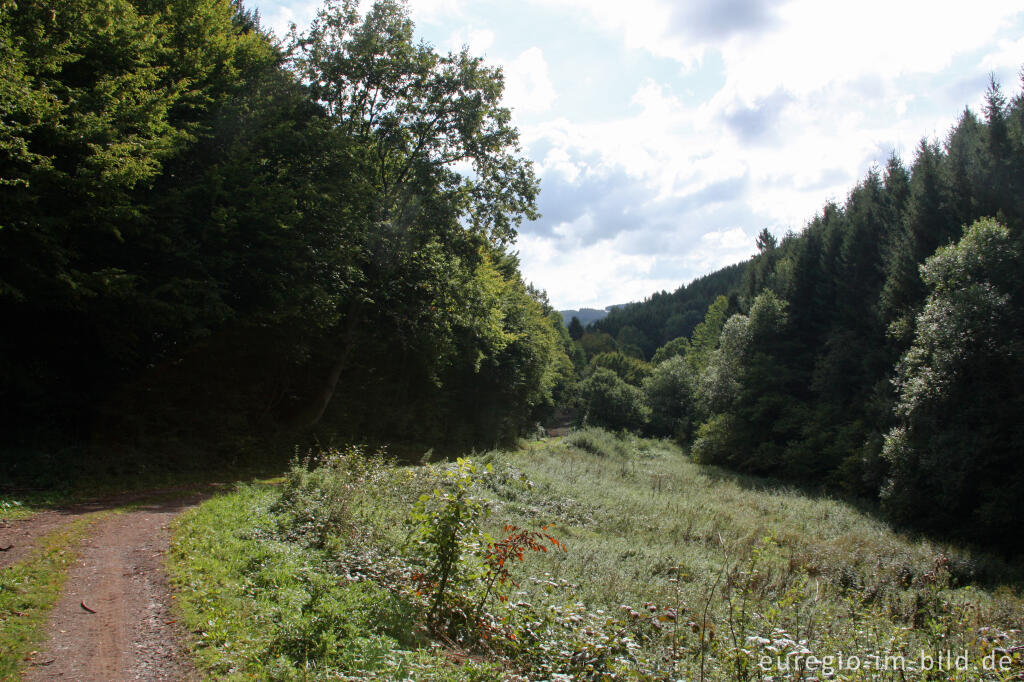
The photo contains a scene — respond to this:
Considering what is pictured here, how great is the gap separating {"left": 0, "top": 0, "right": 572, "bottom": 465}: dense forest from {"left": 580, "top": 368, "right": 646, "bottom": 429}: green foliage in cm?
3090

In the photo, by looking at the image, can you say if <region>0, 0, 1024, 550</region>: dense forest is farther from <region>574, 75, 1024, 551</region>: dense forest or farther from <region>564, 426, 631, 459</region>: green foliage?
<region>564, 426, 631, 459</region>: green foliage

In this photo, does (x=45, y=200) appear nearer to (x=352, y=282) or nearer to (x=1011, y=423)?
(x=352, y=282)

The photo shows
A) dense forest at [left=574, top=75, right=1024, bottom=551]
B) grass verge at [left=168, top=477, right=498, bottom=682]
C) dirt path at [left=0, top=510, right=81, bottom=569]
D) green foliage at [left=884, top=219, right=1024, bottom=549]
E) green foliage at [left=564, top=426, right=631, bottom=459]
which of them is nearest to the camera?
grass verge at [left=168, top=477, right=498, bottom=682]

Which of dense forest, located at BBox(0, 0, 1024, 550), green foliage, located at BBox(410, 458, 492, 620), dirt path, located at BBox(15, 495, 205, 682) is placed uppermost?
dense forest, located at BBox(0, 0, 1024, 550)

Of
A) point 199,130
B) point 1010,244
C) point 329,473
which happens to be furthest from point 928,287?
point 199,130

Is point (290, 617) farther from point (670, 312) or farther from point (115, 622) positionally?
point (670, 312)

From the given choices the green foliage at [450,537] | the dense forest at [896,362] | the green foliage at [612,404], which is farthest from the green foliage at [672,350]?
the green foliage at [450,537]

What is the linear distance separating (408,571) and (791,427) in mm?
34771

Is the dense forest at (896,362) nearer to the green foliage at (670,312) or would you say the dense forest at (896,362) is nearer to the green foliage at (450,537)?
the green foliage at (450,537)

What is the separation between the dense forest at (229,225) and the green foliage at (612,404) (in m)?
30.9

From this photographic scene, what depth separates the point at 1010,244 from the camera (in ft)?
70.4

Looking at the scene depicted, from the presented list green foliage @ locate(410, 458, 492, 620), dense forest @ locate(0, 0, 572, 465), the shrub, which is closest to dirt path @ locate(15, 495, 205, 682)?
green foliage @ locate(410, 458, 492, 620)

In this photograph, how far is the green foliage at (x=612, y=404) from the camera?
57938 mm

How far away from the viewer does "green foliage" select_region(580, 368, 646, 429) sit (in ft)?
190
